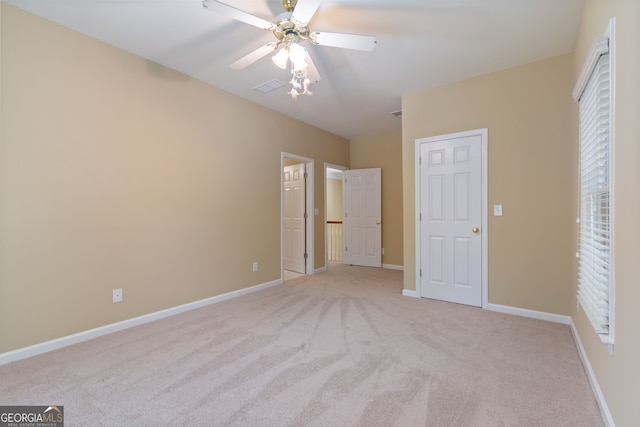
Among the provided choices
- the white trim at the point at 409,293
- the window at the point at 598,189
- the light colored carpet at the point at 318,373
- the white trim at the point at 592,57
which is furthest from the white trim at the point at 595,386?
the white trim at the point at 592,57

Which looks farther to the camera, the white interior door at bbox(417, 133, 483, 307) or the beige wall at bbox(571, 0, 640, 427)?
the white interior door at bbox(417, 133, 483, 307)

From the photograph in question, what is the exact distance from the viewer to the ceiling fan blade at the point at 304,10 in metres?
1.72

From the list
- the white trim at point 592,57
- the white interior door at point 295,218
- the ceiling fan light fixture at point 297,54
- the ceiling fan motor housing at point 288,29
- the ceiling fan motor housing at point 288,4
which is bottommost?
the white interior door at point 295,218

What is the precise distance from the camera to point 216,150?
3.59 meters

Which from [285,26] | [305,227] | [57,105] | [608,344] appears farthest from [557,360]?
[57,105]

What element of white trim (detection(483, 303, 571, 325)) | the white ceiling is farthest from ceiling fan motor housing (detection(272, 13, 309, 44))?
white trim (detection(483, 303, 571, 325))

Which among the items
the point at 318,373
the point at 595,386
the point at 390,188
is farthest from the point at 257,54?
the point at 390,188

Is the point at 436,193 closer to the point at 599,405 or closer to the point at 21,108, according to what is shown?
the point at 599,405

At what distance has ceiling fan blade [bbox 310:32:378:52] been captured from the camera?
1.97 metres

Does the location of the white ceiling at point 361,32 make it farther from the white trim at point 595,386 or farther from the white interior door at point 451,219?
the white trim at point 595,386

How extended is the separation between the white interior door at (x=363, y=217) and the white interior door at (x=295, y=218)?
1230 millimetres

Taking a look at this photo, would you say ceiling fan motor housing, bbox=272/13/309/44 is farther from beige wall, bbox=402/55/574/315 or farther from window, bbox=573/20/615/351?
beige wall, bbox=402/55/574/315

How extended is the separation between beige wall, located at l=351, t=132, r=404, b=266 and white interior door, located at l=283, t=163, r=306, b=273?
5.32 ft

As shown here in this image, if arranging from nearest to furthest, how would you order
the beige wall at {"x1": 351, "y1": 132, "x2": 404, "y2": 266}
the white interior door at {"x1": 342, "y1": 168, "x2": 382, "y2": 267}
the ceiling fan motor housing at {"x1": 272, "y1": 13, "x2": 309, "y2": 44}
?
1. the ceiling fan motor housing at {"x1": 272, "y1": 13, "x2": 309, "y2": 44}
2. the beige wall at {"x1": 351, "y1": 132, "x2": 404, "y2": 266}
3. the white interior door at {"x1": 342, "y1": 168, "x2": 382, "y2": 267}
